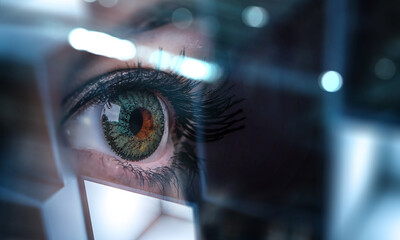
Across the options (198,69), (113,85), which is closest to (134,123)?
(113,85)

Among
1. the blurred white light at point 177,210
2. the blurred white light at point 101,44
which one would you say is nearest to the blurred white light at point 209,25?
the blurred white light at point 101,44

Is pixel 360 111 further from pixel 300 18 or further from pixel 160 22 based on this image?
pixel 160 22

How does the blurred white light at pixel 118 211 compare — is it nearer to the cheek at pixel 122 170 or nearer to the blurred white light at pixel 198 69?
the cheek at pixel 122 170

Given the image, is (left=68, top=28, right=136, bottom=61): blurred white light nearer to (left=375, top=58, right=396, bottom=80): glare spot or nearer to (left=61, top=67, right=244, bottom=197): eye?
(left=61, top=67, right=244, bottom=197): eye

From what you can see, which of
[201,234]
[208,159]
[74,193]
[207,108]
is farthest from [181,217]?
[74,193]

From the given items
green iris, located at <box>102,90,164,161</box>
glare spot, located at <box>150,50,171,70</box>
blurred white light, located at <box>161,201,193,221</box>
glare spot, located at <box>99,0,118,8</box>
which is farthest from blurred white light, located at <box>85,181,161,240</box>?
glare spot, located at <box>99,0,118,8</box>
